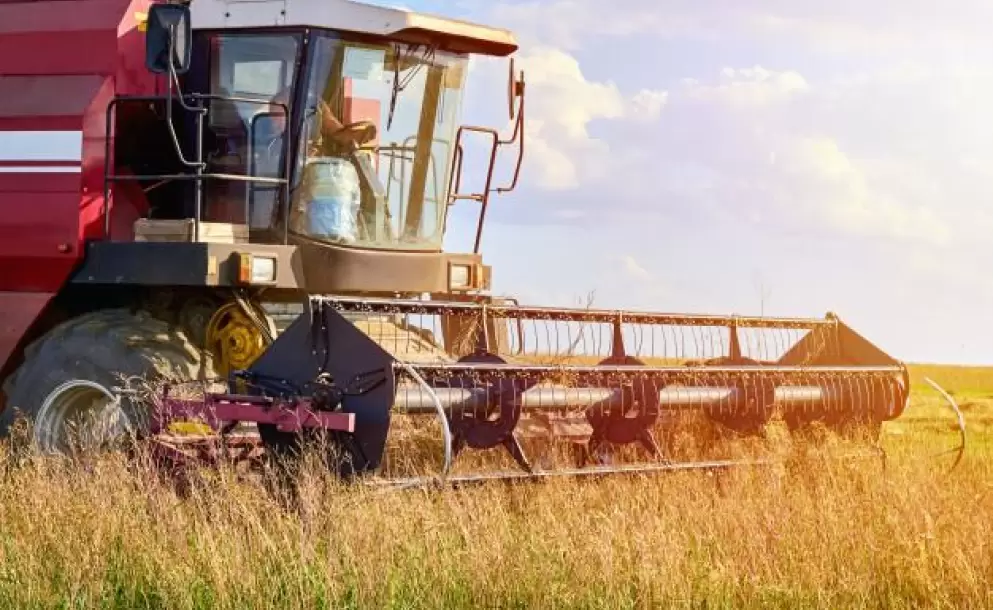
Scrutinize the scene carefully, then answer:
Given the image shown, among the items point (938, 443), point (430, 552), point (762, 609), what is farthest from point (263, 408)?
point (938, 443)

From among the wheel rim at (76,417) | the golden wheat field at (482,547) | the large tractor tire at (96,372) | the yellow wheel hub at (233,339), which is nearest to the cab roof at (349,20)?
the yellow wheel hub at (233,339)

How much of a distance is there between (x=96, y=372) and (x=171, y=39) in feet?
6.10

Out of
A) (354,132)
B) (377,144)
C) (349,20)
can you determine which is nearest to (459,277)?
(377,144)

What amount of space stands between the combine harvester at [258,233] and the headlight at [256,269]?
0.01 meters

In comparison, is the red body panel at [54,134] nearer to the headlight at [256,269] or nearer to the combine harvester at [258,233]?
the combine harvester at [258,233]

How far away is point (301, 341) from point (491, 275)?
336cm

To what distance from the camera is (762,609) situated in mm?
5047

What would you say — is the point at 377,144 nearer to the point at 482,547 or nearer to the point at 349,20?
the point at 349,20

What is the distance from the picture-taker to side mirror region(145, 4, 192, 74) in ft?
26.0

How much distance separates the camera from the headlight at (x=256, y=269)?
324 inches

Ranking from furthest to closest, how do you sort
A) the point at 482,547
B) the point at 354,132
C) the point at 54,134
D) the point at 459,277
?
the point at 459,277, the point at 54,134, the point at 354,132, the point at 482,547

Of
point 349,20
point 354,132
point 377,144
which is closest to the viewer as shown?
Result: point 349,20

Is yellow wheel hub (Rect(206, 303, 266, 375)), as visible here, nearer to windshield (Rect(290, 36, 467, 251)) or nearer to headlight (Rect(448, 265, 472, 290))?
windshield (Rect(290, 36, 467, 251))

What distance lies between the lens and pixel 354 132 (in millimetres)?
8719
